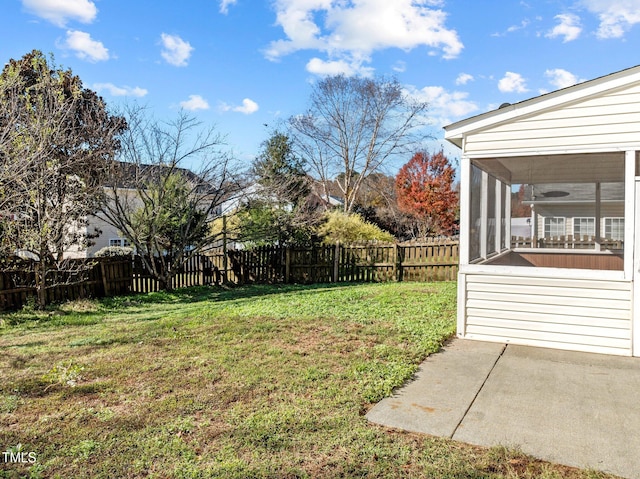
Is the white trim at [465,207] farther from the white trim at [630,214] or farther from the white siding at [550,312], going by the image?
the white trim at [630,214]

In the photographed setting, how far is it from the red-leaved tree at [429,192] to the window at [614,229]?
51.8 feet

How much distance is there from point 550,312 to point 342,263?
27.0ft

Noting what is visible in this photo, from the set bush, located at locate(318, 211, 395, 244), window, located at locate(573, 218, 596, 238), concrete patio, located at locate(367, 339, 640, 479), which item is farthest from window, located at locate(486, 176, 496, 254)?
window, located at locate(573, 218, 596, 238)

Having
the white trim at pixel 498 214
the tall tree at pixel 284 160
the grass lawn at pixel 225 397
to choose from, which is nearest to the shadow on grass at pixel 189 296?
the grass lawn at pixel 225 397

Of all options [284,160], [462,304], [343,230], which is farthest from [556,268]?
[284,160]

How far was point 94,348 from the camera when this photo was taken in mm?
5242

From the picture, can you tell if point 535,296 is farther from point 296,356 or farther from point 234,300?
point 234,300

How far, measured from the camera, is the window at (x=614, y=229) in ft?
35.3

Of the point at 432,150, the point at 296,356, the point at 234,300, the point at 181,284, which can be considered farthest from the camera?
the point at 432,150

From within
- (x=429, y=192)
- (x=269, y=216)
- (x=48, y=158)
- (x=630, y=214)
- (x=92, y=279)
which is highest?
(x=429, y=192)

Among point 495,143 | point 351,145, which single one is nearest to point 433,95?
point 351,145

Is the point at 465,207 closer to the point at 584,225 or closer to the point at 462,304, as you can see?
the point at 462,304

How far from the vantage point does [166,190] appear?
35.6 feet

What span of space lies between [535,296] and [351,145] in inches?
908
